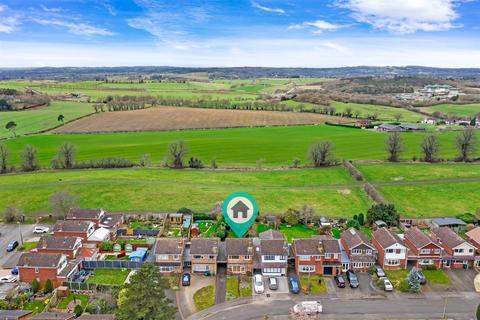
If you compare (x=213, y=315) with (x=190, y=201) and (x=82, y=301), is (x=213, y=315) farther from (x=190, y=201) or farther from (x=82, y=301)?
(x=190, y=201)

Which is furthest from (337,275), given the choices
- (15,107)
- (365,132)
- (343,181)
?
(15,107)

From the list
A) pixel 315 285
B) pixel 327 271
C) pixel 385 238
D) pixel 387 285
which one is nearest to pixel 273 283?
pixel 315 285

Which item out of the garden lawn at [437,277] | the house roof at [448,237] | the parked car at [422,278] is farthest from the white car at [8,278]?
the house roof at [448,237]

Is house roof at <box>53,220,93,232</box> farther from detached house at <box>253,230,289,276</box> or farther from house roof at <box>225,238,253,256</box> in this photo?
detached house at <box>253,230,289,276</box>

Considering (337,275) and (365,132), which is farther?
(365,132)

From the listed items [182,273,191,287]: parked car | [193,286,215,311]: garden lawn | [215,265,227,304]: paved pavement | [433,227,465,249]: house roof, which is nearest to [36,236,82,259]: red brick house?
[182,273,191,287]: parked car

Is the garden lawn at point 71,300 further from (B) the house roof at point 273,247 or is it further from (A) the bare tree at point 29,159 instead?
(A) the bare tree at point 29,159

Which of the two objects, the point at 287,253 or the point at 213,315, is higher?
the point at 287,253
